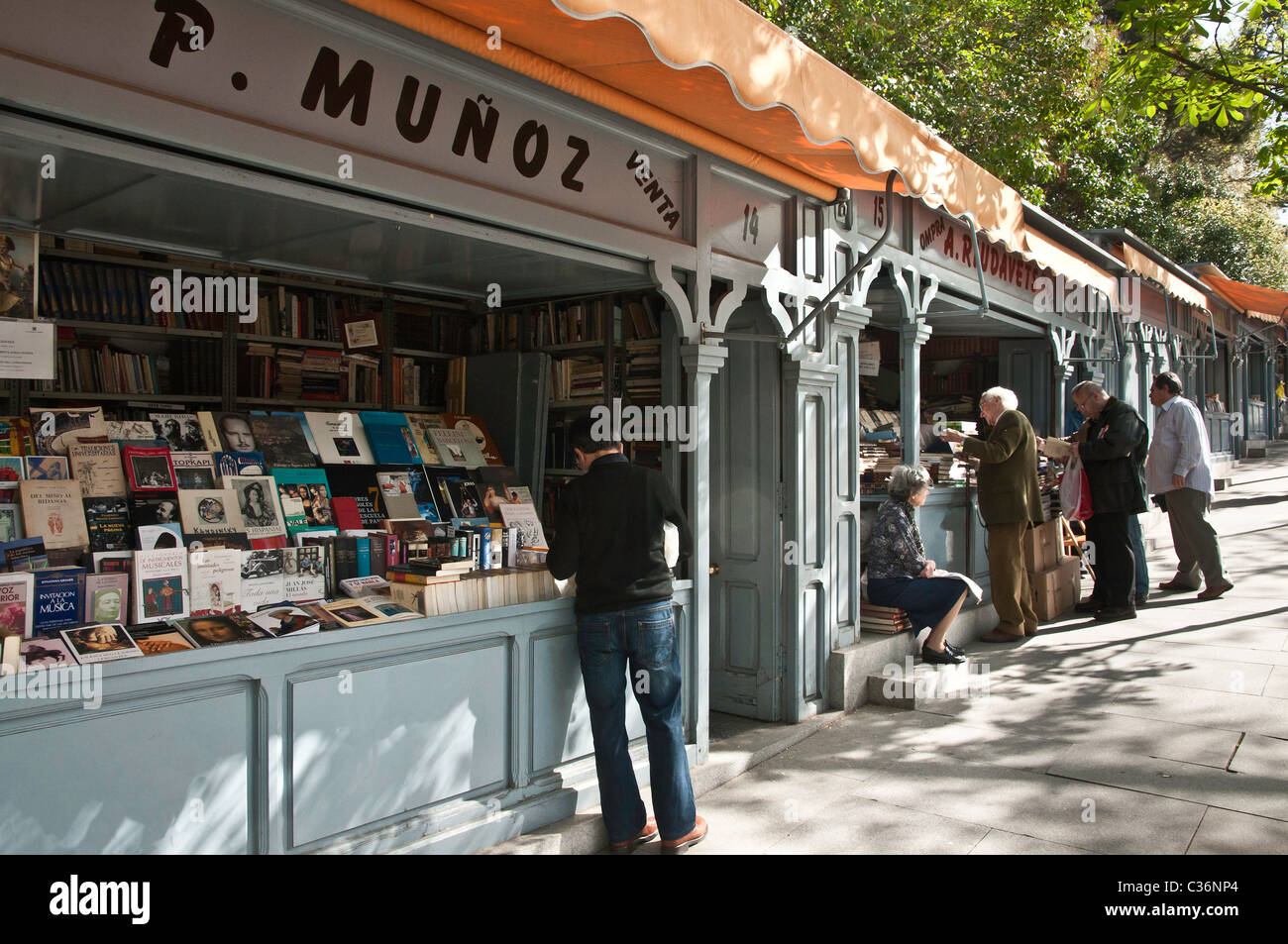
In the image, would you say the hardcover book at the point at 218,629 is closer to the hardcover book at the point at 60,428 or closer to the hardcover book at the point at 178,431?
the hardcover book at the point at 60,428

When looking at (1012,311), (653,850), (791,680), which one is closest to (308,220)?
(653,850)

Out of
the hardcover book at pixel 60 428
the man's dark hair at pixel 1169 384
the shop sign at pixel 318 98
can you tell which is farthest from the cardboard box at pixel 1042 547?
the hardcover book at pixel 60 428

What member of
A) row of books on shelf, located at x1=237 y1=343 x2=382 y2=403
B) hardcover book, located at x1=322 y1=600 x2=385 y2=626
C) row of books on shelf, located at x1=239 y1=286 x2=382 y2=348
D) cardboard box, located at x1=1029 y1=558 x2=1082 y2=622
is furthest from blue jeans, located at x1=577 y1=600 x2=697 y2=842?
cardboard box, located at x1=1029 y1=558 x2=1082 y2=622

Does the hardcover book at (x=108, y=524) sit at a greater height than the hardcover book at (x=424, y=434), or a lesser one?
lesser

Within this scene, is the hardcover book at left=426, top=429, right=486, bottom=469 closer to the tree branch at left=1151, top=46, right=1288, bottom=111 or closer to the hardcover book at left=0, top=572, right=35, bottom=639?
the hardcover book at left=0, top=572, right=35, bottom=639

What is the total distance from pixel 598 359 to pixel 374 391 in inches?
59.2

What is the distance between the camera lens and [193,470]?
13.6 ft

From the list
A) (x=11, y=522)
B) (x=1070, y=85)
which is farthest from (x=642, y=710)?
(x=1070, y=85)

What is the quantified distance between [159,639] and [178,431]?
155 centimetres

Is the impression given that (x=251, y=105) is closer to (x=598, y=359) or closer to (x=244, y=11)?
(x=244, y=11)

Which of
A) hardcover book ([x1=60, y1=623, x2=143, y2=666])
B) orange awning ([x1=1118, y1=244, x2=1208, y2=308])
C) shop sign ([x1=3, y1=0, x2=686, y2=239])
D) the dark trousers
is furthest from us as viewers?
orange awning ([x1=1118, y1=244, x2=1208, y2=308])

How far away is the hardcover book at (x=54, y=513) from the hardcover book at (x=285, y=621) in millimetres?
763

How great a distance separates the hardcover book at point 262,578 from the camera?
3812 millimetres

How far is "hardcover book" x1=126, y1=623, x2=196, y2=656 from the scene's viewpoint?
120 inches
